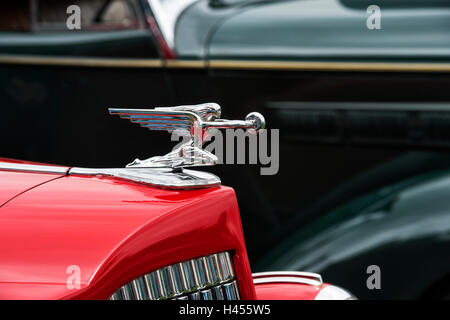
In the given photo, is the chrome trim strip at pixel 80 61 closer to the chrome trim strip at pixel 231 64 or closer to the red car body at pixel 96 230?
the chrome trim strip at pixel 231 64

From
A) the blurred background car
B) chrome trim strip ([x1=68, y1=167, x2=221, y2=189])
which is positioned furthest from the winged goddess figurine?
the blurred background car

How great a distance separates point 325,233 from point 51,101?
1331 mm

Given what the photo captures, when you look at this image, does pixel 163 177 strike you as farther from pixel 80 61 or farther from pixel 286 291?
pixel 80 61

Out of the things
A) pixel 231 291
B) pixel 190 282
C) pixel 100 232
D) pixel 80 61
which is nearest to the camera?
pixel 100 232

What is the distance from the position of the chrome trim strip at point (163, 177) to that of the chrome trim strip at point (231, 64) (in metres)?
1.36

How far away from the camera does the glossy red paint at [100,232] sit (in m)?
0.96

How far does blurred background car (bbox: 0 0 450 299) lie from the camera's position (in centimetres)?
252

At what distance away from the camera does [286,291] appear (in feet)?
5.54

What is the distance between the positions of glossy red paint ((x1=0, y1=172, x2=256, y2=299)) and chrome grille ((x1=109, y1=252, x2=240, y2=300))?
22mm

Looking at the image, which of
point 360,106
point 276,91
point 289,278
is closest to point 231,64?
point 276,91

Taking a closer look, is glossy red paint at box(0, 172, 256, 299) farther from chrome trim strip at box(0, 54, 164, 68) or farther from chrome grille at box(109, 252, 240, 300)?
chrome trim strip at box(0, 54, 164, 68)

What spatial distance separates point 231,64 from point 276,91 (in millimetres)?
220

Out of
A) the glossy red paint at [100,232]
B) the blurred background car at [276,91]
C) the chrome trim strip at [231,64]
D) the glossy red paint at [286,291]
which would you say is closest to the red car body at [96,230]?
the glossy red paint at [100,232]

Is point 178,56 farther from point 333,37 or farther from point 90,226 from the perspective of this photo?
point 90,226
